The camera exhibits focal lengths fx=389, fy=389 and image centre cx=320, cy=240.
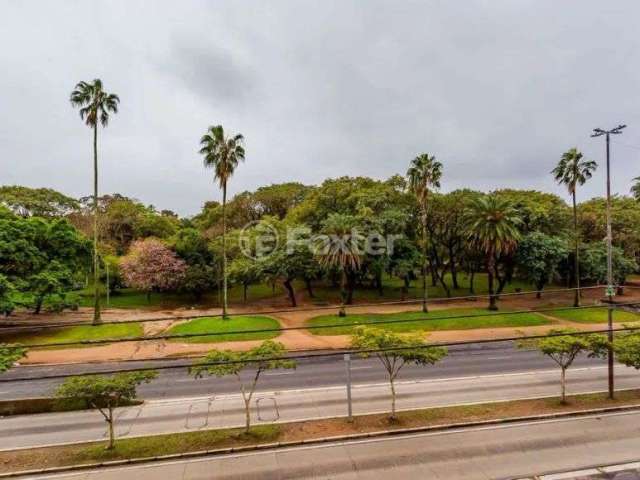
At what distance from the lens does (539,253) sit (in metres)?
41.9

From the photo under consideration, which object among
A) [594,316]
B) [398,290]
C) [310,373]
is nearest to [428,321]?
[310,373]

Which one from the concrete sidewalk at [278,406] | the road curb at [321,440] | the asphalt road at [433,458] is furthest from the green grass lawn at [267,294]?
the asphalt road at [433,458]

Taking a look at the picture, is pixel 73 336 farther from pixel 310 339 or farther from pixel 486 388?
pixel 486 388

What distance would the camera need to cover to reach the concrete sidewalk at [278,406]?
17469 mm

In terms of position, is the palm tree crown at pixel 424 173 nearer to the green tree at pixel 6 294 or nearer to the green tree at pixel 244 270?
the green tree at pixel 244 270

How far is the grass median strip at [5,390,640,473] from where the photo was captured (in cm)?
1502

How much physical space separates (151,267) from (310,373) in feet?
96.1

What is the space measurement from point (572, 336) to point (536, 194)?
41373 mm

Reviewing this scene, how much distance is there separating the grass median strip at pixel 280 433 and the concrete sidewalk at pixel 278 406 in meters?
0.78

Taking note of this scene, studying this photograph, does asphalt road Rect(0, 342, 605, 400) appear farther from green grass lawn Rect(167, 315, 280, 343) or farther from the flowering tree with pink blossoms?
the flowering tree with pink blossoms

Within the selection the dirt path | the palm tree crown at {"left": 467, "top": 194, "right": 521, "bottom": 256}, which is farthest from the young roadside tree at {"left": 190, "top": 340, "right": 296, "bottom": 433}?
the palm tree crown at {"left": 467, "top": 194, "right": 521, "bottom": 256}

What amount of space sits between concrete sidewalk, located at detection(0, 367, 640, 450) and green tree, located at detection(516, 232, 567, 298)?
19859 mm

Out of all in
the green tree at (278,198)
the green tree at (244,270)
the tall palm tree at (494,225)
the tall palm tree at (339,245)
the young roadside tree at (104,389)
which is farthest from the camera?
the green tree at (278,198)

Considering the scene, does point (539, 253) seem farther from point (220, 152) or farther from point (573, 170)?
point (220, 152)
